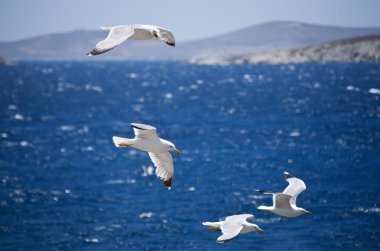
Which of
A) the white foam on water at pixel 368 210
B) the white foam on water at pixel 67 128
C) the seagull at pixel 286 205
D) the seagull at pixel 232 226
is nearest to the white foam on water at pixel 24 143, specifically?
→ the white foam on water at pixel 67 128

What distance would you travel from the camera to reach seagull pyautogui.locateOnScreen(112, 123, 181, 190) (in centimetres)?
1367

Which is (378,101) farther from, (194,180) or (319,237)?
(319,237)

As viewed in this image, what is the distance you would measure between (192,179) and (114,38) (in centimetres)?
2670

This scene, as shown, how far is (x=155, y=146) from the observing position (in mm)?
14047

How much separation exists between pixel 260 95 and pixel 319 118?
3176 centimetres

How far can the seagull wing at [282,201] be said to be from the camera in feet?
53.0

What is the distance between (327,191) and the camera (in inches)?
1320

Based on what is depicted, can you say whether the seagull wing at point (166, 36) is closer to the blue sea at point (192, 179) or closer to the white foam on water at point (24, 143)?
the blue sea at point (192, 179)

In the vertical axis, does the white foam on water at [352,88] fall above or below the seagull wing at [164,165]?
below

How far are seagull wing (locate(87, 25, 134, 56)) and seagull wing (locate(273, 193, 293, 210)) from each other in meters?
6.39

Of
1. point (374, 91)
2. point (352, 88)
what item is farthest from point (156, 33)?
point (352, 88)

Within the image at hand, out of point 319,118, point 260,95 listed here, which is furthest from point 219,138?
point 260,95

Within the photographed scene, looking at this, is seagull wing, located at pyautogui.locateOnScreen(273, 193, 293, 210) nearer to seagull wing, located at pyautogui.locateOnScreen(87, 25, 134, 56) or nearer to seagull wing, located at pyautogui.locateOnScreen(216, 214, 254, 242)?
seagull wing, located at pyautogui.locateOnScreen(216, 214, 254, 242)

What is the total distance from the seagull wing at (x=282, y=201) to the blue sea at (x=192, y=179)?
9328 millimetres
